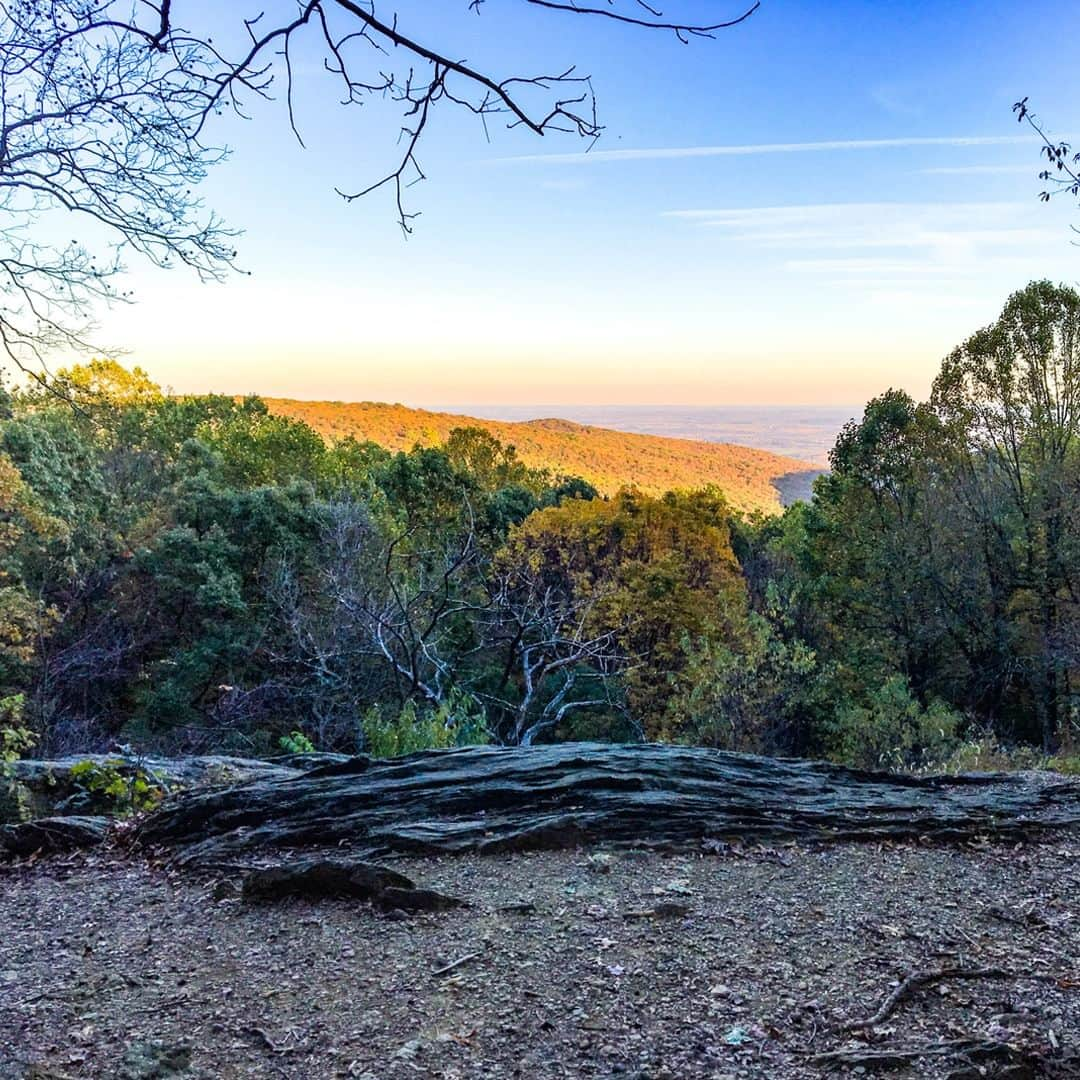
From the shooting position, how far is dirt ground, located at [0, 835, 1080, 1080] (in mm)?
2934

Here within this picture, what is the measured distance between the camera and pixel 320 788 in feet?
18.9

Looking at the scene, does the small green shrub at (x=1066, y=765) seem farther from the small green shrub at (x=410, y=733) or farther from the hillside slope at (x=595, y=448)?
the hillside slope at (x=595, y=448)

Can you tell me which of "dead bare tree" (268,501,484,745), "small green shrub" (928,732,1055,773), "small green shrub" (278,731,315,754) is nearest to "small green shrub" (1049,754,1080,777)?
"small green shrub" (928,732,1055,773)

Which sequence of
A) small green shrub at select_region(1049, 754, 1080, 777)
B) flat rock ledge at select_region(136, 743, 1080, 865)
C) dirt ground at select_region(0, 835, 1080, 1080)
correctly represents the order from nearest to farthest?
dirt ground at select_region(0, 835, 1080, 1080) < flat rock ledge at select_region(136, 743, 1080, 865) < small green shrub at select_region(1049, 754, 1080, 777)

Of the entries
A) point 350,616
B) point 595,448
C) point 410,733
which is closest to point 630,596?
point 350,616

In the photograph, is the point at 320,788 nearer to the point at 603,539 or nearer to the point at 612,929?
the point at 612,929

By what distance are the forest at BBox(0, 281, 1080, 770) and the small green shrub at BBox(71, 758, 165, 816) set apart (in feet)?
26.6

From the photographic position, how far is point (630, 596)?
20.8 m

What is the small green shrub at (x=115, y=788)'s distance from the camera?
20.7 feet

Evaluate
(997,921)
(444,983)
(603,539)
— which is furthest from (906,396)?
(444,983)

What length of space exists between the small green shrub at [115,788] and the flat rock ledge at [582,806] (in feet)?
2.04

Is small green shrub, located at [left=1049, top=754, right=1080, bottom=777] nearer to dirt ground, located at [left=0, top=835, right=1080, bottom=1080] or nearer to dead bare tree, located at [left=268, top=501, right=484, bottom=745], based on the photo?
dirt ground, located at [left=0, top=835, right=1080, bottom=1080]

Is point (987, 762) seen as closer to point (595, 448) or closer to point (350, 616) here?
point (350, 616)

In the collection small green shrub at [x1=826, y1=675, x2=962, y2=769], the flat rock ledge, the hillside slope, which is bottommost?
small green shrub at [x1=826, y1=675, x2=962, y2=769]
